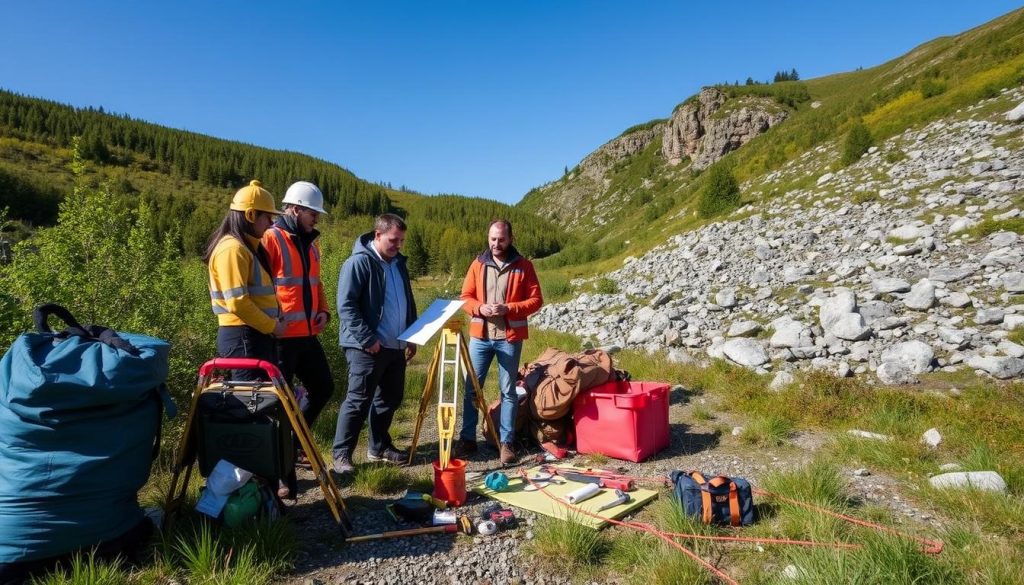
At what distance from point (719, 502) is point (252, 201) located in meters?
4.27

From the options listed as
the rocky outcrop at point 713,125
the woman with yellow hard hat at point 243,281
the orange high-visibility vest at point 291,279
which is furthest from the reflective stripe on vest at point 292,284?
the rocky outcrop at point 713,125

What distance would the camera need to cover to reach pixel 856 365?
22.9ft

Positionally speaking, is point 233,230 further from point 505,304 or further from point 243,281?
point 505,304

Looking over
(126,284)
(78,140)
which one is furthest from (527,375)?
(78,140)

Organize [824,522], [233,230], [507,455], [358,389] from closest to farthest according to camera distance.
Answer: [824,522], [233,230], [358,389], [507,455]

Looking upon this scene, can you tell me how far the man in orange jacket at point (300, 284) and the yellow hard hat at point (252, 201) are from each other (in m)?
0.37

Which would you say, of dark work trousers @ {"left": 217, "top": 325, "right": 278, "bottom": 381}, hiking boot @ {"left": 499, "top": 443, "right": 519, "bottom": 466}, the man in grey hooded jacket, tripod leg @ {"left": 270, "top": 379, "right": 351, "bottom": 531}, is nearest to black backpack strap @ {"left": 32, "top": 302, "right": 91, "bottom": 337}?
dark work trousers @ {"left": 217, "top": 325, "right": 278, "bottom": 381}

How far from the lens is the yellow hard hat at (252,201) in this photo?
393 cm

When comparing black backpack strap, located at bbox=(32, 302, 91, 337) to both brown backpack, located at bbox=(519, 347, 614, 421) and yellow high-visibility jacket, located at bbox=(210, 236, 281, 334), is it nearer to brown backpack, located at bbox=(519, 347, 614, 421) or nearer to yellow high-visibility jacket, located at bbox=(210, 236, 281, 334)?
yellow high-visibility jacket, located at bbox=(210, 236, 281, 334)

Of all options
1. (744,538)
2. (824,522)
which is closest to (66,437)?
(744,538)

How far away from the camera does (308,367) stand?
477 cm

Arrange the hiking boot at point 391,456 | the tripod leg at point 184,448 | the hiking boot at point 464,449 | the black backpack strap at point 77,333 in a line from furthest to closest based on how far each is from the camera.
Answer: the hiking boot at point 464,449 → the hiking boot at point 391,456 → the tripod leg at point 184,448 → the black backpack strap at point 77,333

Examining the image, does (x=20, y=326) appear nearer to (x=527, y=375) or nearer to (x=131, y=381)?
(x=131, y=381)

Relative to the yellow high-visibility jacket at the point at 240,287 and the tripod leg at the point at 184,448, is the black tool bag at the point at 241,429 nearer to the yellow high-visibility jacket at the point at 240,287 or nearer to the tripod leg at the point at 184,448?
the tripod leg at the point at 184,448
